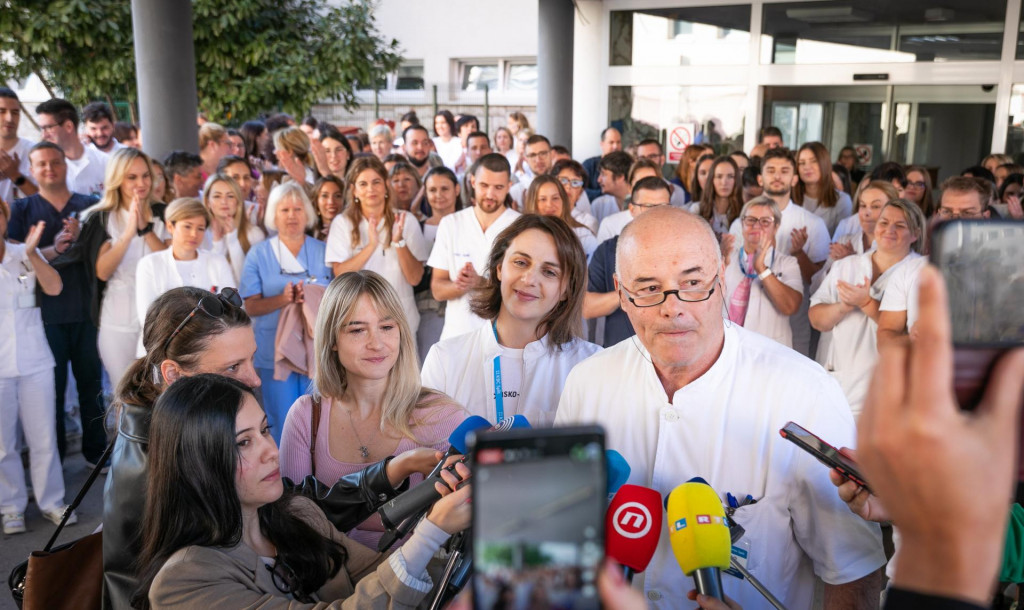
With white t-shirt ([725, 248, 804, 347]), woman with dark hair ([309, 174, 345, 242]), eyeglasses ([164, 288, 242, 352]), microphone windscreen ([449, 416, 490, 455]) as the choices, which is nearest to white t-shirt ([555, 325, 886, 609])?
microphone windscreen ([449, 416, 490, 455])

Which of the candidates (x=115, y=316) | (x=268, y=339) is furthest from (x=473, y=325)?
(x=115, y=316)

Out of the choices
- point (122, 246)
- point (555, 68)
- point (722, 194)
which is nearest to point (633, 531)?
point (122, 246)

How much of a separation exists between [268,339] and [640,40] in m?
9.63

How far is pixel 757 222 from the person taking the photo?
541 cm

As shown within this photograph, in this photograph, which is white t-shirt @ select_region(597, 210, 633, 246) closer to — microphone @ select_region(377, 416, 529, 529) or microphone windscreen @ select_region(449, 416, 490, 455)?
microphone windscreen @ select_region(449, 416, 490, 455)

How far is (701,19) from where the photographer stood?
12.4 m

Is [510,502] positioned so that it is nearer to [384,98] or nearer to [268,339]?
[268,339]

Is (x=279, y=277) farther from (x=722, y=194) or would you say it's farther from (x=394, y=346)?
(x=722, y=194)

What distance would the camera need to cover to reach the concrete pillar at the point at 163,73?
747 centimetres

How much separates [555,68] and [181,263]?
870cm

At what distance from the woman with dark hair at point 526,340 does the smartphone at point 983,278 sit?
2423 mm

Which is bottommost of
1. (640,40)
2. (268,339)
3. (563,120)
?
(268,339)

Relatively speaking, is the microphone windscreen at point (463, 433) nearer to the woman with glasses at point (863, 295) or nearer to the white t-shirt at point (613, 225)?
the woman with glasses at point (863, 295)

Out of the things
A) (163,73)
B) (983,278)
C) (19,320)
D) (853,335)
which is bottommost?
(853,335)
